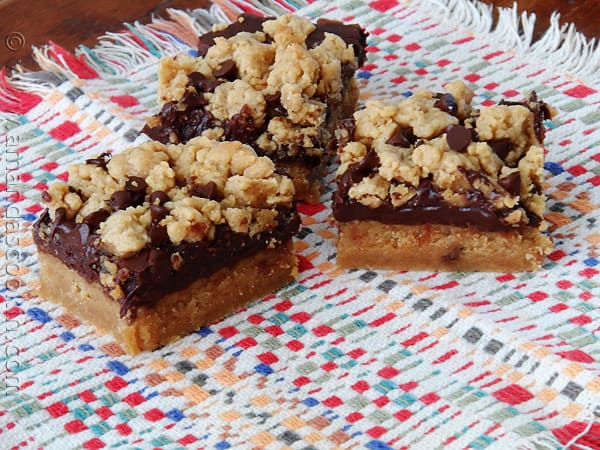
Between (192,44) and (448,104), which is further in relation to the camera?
(192,44)

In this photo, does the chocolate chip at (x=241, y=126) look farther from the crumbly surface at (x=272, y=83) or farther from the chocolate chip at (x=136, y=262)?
the chocolate chip at (x=136, y=262)

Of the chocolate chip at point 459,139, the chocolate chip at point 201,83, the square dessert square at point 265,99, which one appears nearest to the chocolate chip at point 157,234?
the square dessert square at point 265,99

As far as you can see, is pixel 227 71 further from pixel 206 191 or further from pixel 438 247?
pixel 438 247

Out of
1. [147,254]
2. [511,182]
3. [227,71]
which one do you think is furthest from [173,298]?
[511,182]

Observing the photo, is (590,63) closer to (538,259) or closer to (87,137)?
(538,259)

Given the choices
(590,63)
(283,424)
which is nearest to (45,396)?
(283,424)
